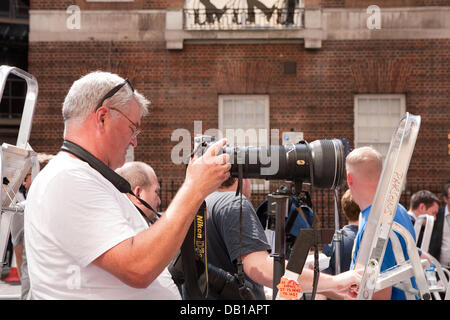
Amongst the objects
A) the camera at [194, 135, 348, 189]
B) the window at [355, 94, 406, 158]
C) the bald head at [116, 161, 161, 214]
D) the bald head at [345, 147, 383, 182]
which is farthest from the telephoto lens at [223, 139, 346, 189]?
the window at [355, 94, 406, 158]

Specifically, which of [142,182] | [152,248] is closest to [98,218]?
[152,248]

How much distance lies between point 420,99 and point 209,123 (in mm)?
4606

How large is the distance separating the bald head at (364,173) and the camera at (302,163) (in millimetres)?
416

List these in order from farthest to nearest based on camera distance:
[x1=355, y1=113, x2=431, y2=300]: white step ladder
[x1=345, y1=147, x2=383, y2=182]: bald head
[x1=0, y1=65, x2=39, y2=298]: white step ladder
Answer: [x1=0, y1=65, x2=39, y2=298]: white step ladder < [x1=345, y1=147, x2=383, y2=182]: bald head < [x1=355, y1=113, x2=431, y2=300]: white step ladder

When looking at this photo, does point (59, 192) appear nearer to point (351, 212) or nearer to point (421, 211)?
point (351, 212)

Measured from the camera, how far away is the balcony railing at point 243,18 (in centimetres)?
1197

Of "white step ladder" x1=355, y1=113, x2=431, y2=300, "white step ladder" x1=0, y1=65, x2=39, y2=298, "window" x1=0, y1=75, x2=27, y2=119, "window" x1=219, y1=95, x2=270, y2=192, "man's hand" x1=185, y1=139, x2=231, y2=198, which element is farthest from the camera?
"window" x1=0, y1=75, x2=27, y2=119

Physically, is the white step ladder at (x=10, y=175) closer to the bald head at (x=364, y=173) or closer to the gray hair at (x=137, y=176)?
the gray hair at (x=137, y=176)

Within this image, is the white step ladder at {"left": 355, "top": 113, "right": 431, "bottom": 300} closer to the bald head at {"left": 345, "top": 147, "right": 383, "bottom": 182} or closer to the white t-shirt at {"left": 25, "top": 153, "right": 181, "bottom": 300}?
the bald head at {"left": 345, "top": 147, "right": 383, "bottom": 182}

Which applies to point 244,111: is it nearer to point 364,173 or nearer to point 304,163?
point 364,173

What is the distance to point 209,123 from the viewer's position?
11781 millimetres

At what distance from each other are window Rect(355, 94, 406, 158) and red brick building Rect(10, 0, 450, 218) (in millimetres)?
22

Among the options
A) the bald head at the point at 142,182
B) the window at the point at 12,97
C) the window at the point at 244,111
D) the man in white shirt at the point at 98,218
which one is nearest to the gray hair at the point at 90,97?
the man in white shirt at the point at 98,218

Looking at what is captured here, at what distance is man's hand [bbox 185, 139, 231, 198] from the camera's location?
1.72 meters
